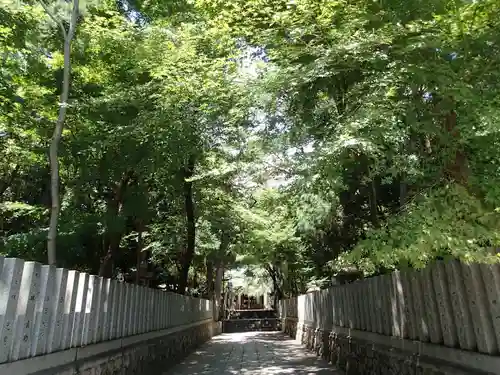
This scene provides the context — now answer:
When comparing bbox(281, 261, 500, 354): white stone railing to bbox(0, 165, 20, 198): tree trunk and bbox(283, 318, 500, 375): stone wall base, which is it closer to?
bbox(283, 318, 500, 375): stone wall base

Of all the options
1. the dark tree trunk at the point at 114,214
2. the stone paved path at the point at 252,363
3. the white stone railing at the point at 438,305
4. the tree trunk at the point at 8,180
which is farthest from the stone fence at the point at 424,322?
the tree trunk at the point at 8,180

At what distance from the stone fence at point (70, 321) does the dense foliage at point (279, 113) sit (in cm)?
325

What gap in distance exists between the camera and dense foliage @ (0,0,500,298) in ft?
17.4

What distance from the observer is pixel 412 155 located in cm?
739

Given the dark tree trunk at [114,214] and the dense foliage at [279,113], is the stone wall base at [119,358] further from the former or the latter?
the dense foliage at [279,113]

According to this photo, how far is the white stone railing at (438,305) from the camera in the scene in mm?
4469

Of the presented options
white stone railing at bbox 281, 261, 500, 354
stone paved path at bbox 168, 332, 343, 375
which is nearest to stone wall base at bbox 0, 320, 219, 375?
stone paved path at bbox 168, 332, 343, 375

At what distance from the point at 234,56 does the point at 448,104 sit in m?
4.76

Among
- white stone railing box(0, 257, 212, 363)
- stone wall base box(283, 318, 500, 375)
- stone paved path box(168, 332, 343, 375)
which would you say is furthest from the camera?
stone paved path box(168, 332, 343, 375)

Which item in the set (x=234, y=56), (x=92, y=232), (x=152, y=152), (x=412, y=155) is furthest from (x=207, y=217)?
(x=412, y=155)

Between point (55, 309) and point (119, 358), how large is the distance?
2694 mm

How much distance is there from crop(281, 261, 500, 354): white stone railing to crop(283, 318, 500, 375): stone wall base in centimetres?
15

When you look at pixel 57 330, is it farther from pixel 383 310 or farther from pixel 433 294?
pixel 383 310

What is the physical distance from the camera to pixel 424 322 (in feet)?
20.0
